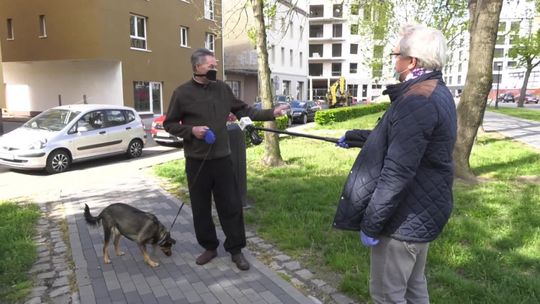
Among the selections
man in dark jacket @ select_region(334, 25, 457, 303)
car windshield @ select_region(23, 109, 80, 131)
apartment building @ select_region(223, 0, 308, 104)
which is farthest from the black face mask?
apartment building @ select_region(223, 0, 308, 104)

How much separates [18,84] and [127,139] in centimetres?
1781

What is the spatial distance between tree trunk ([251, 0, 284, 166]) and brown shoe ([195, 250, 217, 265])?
4.95m

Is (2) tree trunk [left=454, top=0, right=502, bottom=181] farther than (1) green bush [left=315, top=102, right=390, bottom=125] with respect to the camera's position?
No

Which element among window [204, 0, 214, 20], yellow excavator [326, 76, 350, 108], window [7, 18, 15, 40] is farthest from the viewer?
yellow excavator [326, 76, 350, 108]

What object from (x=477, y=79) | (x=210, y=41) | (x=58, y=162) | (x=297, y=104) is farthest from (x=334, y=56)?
(x=477, y=79)

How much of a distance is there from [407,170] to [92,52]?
21.8 m

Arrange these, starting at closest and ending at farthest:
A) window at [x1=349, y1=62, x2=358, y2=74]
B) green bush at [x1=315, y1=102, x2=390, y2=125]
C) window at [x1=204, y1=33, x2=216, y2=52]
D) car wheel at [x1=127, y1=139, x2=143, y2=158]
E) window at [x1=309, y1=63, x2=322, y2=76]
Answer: car wheel at [x1=127, y1=139, x2=143, y2=158]
green bush at [x1=315, y1=102, x2=390, y2=125]
window at [x1=204, y1=33, x2=216, y2=52]
window at [x1=349, y1=62, x2=358, y2=74]
window at [x1=309, y1=63, x2=322, y2=76]

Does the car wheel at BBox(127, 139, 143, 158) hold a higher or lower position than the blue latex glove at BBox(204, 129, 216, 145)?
lower

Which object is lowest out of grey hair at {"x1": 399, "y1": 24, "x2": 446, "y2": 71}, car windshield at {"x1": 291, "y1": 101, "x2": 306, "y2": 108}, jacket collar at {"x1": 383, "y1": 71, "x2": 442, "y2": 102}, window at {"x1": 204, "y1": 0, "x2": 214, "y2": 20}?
car windshield at {"x1": 291, "y1": 101, "x2": 306, "y2": 108}

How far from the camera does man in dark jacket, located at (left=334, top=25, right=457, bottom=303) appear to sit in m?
2.24

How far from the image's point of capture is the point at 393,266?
8.13 feet

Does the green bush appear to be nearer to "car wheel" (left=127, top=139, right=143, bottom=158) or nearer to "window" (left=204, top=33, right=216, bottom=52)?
"car wheel" (left=127, top=139, right=143, bottom=158)

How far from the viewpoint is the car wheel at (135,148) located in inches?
489

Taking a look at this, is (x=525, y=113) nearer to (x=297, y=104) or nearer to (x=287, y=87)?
(x=297, y=104)
